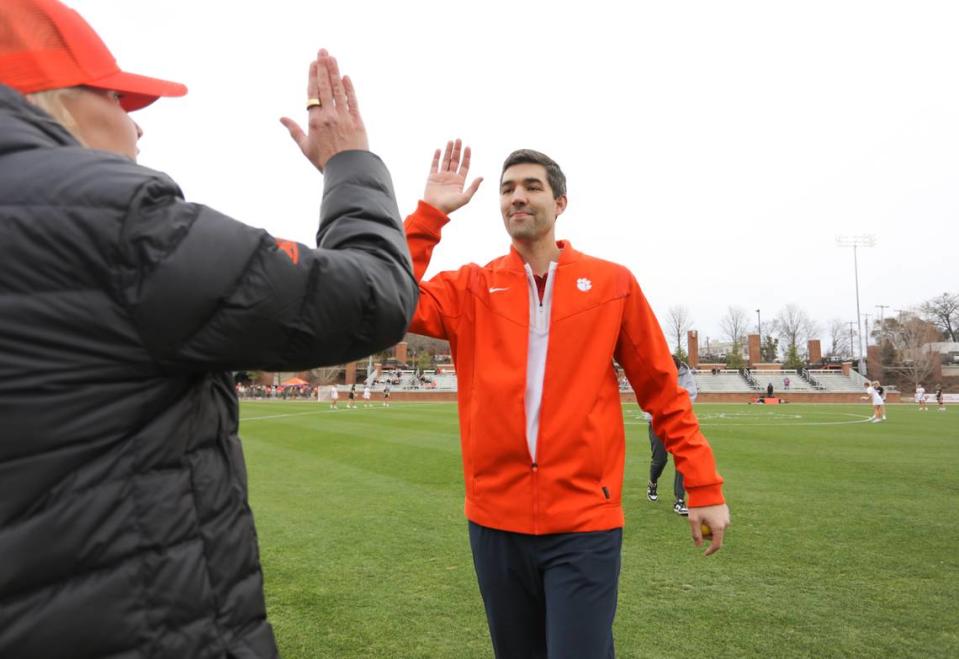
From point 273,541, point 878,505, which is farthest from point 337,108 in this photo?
point 878,505

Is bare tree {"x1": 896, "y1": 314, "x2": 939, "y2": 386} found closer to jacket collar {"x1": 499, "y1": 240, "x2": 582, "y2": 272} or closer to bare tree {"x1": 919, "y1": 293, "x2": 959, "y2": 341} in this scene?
bare tree {"x1": 919, "y1": 293, "x2": 959, "y2": 341}

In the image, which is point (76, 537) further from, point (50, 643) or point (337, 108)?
point (337, 108)

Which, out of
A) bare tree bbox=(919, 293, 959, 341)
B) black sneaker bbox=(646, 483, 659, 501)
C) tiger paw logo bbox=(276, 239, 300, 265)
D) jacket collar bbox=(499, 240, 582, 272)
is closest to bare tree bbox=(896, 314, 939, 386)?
bare tree bbox=(919, 293, 959, 341)

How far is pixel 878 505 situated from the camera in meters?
8.98

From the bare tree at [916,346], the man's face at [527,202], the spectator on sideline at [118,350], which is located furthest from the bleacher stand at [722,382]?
the spectator on sideline at [118,350]

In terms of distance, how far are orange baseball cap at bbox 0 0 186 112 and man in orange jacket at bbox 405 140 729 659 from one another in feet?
4.94

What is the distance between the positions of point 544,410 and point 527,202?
1.08m

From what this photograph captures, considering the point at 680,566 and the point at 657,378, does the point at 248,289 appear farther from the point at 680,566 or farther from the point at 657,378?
the point at 680,566

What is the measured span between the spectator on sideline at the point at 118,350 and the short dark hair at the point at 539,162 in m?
2.19

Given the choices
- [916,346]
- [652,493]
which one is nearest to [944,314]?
[916,346]

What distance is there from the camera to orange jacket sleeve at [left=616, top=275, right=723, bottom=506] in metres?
3.00

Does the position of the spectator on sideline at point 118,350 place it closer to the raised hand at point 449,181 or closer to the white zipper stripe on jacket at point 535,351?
the raised hand at point 449,181

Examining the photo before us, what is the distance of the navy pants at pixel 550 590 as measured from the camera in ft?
8.58

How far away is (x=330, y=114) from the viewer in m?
Result: 1.60
